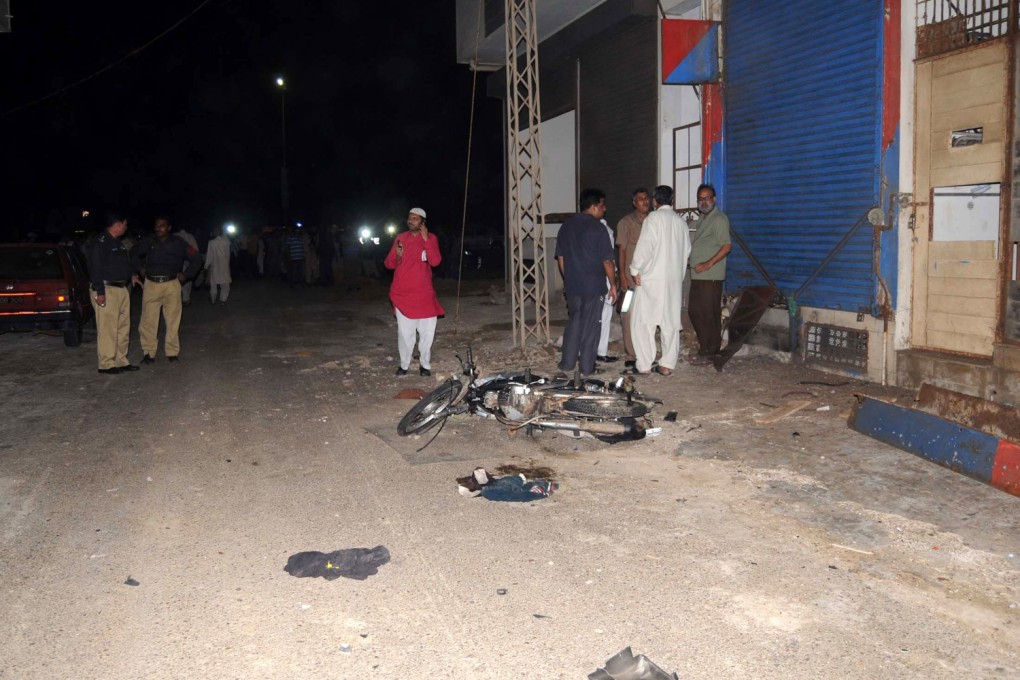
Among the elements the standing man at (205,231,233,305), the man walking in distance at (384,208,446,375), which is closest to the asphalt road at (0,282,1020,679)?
the man walking in distance at (384,208,446,375)

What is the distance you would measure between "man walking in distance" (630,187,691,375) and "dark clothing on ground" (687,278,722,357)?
62 cm

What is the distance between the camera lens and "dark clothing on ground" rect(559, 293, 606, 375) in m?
9.59

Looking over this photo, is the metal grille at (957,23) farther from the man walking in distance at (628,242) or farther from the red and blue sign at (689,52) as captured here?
the man walking in distance at (628,242)

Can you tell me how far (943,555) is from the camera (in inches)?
178

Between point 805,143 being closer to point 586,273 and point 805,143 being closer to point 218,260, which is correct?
point 586,273

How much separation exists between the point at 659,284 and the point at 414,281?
2754 mm

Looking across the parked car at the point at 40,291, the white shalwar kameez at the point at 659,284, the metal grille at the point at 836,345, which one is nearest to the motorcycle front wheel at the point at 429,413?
the white shalwar kameez at the point at 659,284

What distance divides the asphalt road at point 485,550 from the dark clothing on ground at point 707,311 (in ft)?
6.61

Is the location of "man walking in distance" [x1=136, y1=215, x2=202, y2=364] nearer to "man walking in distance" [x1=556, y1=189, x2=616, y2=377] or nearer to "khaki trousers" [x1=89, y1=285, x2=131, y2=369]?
"khaki trousers" [x1=89, y1=285, x2=131, y2=369]

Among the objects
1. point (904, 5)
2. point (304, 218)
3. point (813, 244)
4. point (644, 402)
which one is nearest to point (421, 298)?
point (644, 402)

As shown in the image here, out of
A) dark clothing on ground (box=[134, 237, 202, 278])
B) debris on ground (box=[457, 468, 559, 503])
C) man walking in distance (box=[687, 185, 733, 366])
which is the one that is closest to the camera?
debris on ground (box=[457, 468, 559, 503])

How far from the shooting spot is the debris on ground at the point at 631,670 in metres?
3.34

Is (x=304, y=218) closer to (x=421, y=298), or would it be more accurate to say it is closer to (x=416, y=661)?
(x=421, y=298)

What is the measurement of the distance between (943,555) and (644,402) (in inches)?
119
